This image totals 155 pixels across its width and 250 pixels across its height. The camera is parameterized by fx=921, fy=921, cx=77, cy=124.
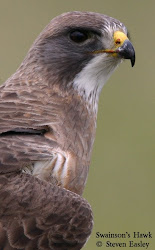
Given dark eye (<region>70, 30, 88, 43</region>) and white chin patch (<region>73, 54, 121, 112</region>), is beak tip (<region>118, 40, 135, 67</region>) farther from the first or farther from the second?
dark eye (<region>70, 30, 88, 43</region>)

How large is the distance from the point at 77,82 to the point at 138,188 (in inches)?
124

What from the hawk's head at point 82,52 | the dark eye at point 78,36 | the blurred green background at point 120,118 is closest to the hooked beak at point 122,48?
the hawk's head at point 82,52

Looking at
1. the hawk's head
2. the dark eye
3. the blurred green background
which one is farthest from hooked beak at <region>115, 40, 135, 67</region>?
the blurred green background

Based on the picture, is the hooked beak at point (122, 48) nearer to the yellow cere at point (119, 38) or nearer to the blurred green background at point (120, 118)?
the yellow cere at point (119, 38)

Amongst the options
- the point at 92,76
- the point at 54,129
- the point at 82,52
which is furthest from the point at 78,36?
the point at 54,129

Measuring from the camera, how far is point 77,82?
7133 millimetres

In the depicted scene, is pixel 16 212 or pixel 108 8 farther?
pixel 108 8

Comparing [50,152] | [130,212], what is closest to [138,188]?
[130,212]

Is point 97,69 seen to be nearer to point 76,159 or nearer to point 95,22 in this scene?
point 95,22

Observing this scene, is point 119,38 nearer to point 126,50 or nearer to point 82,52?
point 126,50

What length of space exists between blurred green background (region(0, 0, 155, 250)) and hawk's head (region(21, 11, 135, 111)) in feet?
7.67

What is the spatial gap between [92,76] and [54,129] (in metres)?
0.70

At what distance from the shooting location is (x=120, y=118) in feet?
36.8

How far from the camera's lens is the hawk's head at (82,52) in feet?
23.2
